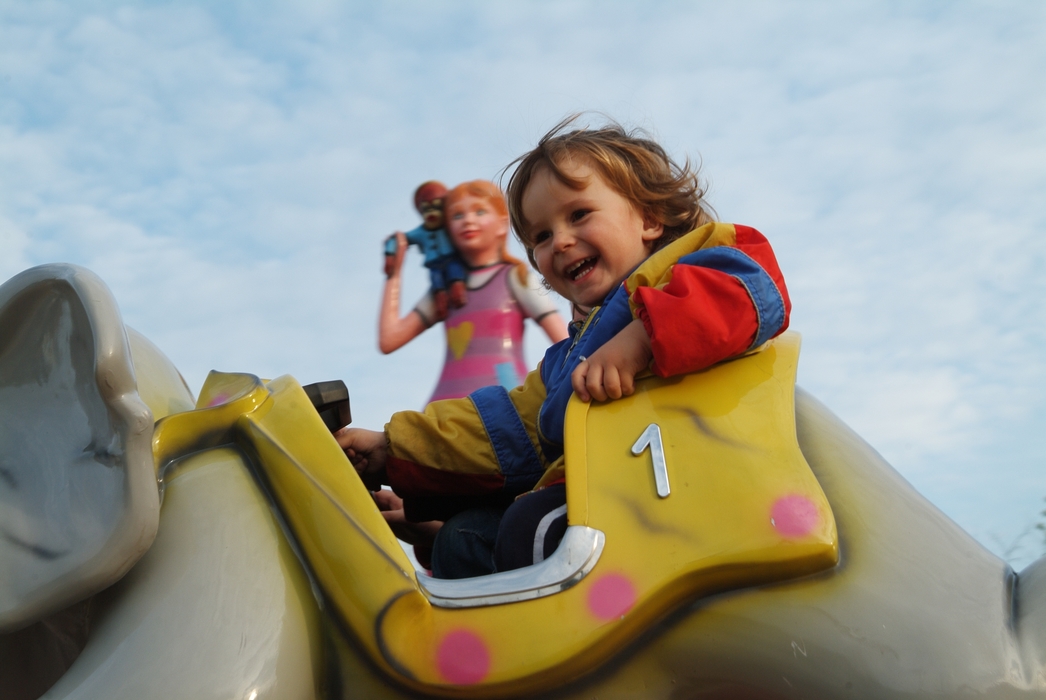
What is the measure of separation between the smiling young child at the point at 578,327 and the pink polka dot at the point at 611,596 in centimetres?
20

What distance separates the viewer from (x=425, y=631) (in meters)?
1.11

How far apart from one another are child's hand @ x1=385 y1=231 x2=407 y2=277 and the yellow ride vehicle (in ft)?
8.59

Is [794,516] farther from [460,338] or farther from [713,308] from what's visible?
[460,338]

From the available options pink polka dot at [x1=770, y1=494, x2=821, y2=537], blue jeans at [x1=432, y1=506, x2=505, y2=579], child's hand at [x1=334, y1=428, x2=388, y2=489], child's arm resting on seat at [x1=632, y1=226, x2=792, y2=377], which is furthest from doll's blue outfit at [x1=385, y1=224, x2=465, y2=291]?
pink polka dot at [x1=770, y1=494, x2=821, y2=537]

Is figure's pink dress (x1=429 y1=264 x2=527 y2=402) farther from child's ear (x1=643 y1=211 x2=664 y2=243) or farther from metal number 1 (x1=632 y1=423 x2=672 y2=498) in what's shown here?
metal number 1 (x1=632 y1=423 x2=672 y2=498)

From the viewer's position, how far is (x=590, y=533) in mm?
1140

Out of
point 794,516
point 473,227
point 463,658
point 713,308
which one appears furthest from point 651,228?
point 473,227

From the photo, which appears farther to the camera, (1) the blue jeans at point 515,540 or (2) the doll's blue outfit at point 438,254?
(2) the doll's blue outfit at point 438,254

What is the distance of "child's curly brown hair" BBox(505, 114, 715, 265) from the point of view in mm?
1873

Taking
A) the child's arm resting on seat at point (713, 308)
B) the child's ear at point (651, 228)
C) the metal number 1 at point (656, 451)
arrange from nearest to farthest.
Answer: the metal number 1 at point (656, 451)
the child's arm resting on seat at point (713, 308)
the child's ear at point (651, 228)

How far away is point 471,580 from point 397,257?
2.80m

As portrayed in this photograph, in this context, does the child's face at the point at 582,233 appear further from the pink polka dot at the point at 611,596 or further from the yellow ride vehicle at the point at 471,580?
the pink polka dot at the point at 611,596

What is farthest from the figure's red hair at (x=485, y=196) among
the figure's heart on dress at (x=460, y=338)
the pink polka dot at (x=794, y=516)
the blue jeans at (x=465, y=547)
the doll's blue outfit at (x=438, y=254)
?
the pink polka dot at (x=794, y=516)

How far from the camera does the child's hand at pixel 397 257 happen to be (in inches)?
151
